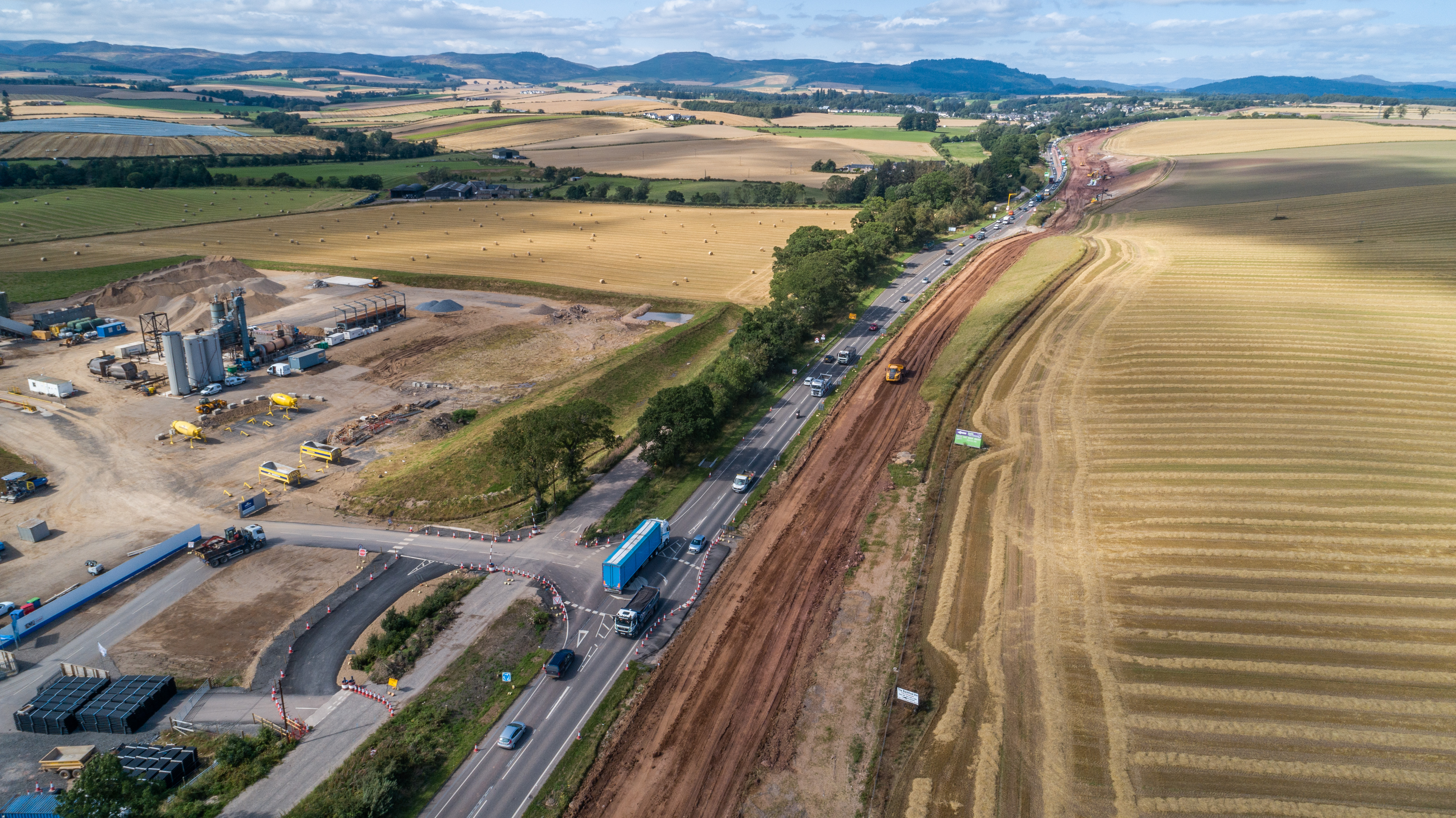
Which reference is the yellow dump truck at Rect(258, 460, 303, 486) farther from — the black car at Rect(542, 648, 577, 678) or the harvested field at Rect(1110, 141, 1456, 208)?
the harvested field at Rect(1110, 141, 1456, 208)

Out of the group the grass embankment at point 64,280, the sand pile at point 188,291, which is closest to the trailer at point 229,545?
the sand pile at point 188,291

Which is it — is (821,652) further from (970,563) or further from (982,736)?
(970,563)

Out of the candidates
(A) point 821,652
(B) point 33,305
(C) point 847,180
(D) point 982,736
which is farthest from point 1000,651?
(C) point 847,180

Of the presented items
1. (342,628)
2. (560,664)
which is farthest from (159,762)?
(560,664)

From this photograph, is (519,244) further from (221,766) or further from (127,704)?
(221,766)

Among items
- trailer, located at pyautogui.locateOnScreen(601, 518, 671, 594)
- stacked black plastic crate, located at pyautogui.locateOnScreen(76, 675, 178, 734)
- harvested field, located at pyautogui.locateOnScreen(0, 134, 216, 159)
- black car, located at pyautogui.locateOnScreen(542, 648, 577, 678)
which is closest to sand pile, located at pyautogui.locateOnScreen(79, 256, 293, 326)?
stacked black plastic crate, located at pyautogui.locateOnScreen(76, 675, 178, 734)

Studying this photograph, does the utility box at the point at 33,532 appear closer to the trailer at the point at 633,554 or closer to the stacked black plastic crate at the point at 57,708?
the stacked black plastic crate at the point at 57,708
